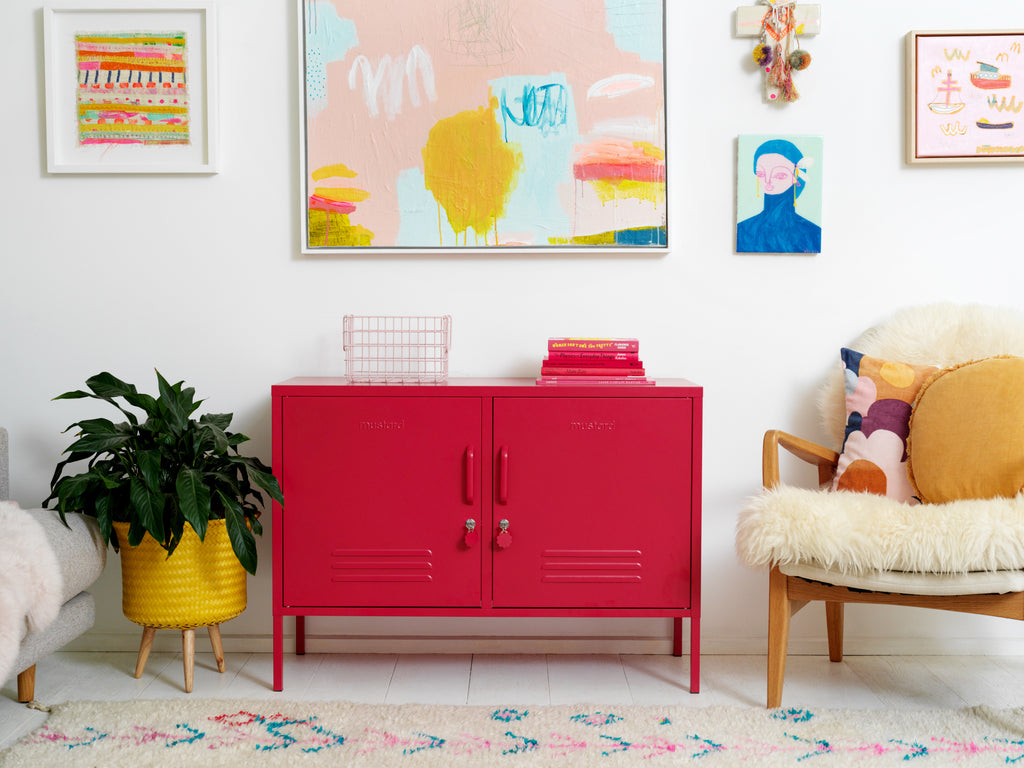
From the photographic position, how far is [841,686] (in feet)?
6.87

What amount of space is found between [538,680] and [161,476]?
111 cm

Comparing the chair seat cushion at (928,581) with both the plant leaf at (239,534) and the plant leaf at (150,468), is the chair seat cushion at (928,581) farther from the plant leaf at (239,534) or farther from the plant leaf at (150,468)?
the plant leaf at (150,468)

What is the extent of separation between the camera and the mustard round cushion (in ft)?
6.20

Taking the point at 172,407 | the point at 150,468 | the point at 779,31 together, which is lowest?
the point at 150,468

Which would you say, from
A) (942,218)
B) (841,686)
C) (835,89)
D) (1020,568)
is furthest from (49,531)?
(942,218)

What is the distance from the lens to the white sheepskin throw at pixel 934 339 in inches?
83.3

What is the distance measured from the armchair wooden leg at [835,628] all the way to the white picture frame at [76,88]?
2163mm

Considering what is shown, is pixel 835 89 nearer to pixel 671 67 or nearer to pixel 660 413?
pixel 671 67

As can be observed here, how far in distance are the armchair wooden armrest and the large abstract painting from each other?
66 centimetres

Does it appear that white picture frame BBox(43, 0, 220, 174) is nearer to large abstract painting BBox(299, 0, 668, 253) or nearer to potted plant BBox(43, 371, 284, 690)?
large abstract painting BBox(299, 0, 668, 253)

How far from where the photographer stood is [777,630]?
190 cm

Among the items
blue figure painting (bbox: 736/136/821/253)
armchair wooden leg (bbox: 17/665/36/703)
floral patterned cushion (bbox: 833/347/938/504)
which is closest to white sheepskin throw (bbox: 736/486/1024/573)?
floral patterned cushion (bbox: 833/347/938/504)

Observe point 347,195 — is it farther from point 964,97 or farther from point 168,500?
point 964,97

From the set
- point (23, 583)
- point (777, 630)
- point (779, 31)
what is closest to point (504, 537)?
point (777, 630)
